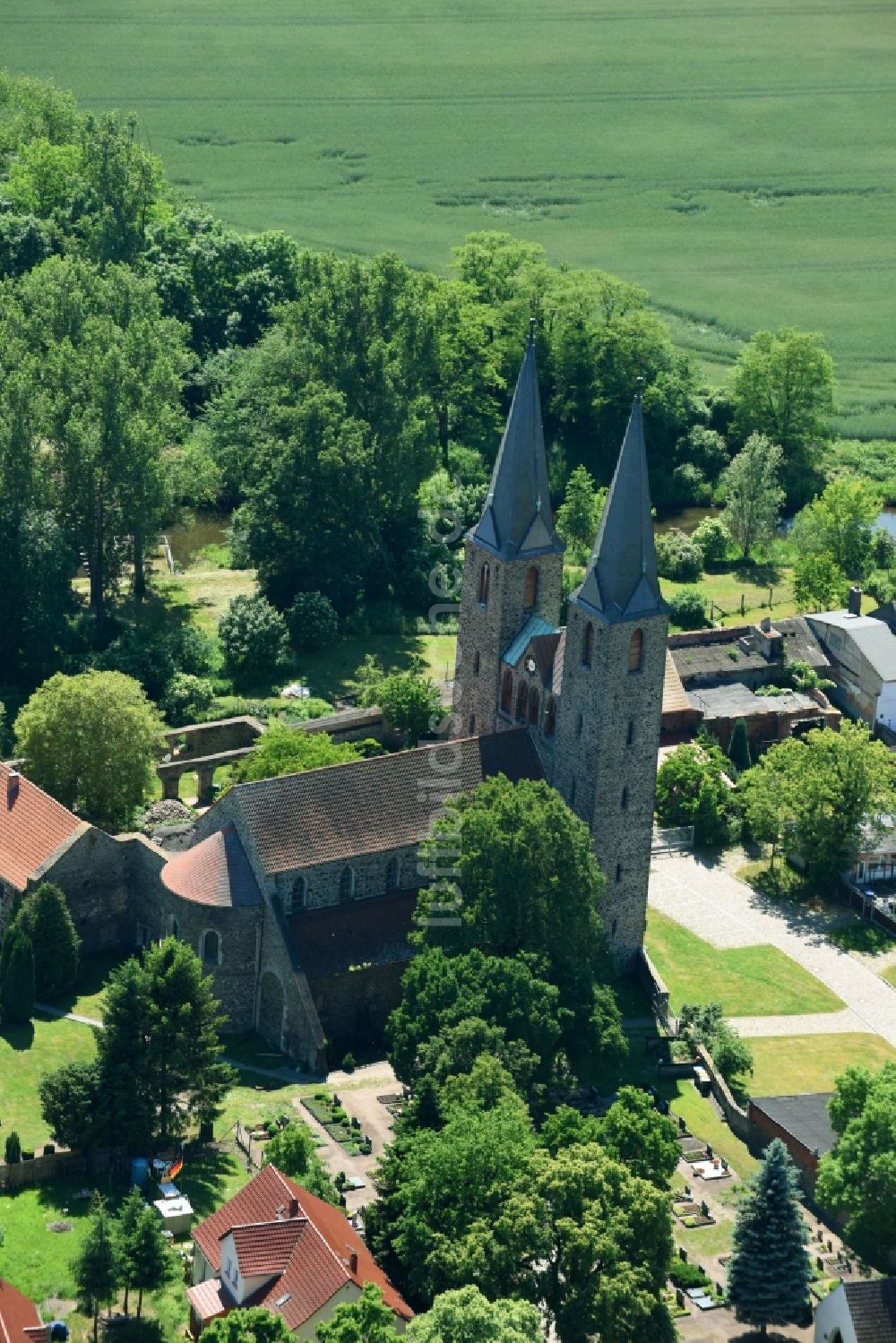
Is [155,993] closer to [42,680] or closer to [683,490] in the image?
[42,680]

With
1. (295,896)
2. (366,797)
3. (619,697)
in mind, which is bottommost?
(295,896)

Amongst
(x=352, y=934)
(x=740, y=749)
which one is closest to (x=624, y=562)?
(x=352, y=934)

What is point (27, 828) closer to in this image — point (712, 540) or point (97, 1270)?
point (97, 1270)

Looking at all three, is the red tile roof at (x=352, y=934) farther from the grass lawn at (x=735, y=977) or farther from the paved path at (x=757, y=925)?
the paved path at (x=757, y=925)

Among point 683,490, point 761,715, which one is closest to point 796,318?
point 683,490

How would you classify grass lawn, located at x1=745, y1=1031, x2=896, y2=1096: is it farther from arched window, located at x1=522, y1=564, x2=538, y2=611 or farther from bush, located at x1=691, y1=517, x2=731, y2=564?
bush, located at x1=691, y1=517, x2=731, y2=564
